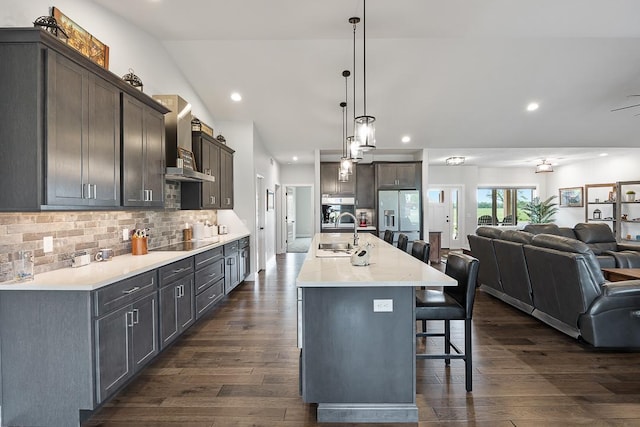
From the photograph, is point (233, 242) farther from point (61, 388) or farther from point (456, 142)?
point (456, 142)

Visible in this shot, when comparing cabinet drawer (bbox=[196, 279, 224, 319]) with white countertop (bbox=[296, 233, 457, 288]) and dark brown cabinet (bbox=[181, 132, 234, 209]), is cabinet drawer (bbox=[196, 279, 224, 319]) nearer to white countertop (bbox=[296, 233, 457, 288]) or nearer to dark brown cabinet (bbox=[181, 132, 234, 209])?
dark brown cabinet (bbox=[181, 132, 234, 209])

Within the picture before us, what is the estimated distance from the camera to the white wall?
2.35 meters

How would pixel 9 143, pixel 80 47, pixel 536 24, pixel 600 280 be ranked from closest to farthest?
pixel 9 143 < pixel 80 47 < pixel 600 280 < pixel 536 24

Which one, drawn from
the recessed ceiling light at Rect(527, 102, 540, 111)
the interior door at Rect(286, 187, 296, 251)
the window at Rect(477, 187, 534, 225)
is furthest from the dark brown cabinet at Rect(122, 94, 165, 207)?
the window at Rect(477, 187, 534, 225)

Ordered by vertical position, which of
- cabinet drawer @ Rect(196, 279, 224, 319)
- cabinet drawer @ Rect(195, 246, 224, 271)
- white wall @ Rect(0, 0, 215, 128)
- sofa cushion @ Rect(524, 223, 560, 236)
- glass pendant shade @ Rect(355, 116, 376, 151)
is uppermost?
white wall @ Rect(0, 0, 215, 128)

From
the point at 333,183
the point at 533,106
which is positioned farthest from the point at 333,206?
the point at 533,106

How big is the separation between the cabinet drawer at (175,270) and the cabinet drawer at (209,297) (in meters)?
0.42

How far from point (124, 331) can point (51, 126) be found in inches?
53.6

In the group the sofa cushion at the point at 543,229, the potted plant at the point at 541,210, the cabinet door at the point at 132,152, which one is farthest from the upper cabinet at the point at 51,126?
the potted plant at the point at 541,210

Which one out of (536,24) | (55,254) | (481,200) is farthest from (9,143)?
(481,200)

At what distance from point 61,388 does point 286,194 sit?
8358mm

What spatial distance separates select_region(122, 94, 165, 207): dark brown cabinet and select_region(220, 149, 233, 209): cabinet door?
1.84 meters

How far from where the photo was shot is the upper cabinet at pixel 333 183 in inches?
322

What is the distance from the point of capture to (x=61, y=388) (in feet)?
6.77
